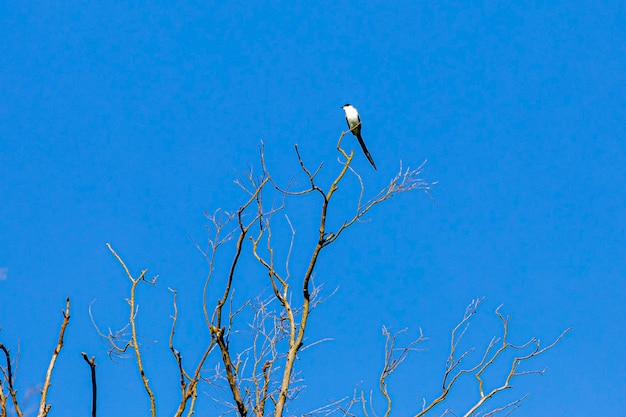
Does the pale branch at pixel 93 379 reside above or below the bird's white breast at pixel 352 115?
below

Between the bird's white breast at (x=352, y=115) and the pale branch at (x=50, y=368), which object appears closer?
the pale branch at (x=50, y=368)

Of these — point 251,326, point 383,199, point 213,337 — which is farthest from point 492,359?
point 213,337

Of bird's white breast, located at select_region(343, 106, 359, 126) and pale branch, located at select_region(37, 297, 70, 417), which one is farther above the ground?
bird's white breast, located at select_region(343, 106, 359, 126)

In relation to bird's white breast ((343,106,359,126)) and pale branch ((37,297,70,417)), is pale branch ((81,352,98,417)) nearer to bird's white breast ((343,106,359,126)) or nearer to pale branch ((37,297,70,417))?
pale branch ((37,297,70,417))

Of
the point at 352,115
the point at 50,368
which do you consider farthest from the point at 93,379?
the point at 352,115

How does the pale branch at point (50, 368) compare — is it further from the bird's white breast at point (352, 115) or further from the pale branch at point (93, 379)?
the bird's white breast at point (352, 115)

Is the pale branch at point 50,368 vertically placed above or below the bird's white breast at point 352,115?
below

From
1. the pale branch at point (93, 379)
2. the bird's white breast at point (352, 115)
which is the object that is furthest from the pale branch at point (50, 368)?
the bird's white breast at point (352, 115)

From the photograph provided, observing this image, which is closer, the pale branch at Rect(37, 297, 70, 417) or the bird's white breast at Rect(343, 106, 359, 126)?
the pale branch at Rect(37, 297, 70, 417)

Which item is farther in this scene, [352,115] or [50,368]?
[352,115]

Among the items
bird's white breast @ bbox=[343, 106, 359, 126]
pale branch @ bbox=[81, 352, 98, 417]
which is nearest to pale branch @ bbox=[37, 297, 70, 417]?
pale branch @ bbox=[81, 352, 98, 417]

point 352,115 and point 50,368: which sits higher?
point 352,115

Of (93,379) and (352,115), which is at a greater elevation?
(352,115)

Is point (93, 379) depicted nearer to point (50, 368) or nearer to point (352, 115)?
point (50, 368)
